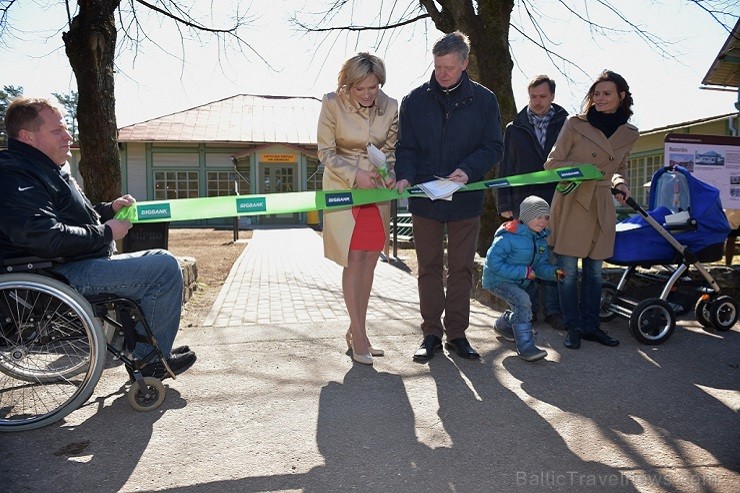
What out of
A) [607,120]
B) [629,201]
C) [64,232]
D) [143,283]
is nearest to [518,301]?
[629,201]

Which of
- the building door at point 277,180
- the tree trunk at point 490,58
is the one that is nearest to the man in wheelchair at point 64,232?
the tree trunk at point 490,58

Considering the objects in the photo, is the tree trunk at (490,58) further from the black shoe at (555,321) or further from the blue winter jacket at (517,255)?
the blue winter jacket at (517,255)

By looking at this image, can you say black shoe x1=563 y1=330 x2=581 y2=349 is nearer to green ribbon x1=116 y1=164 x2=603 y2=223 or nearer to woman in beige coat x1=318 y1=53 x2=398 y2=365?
green ribbon x1=116 y1=164 x2=603 y2=223

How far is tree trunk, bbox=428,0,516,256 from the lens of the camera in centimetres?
841

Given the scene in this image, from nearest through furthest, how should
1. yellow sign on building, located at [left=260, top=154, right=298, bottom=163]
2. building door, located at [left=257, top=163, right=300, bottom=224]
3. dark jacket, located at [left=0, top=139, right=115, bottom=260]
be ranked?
dark jacket, located at [left=0, top=139, right=115, bottom=260] < yellow sign on building, located at [left=260, top=154, right=298, bottom=163] < building door, located at [left=257, top=163, right=300, bottom=224]

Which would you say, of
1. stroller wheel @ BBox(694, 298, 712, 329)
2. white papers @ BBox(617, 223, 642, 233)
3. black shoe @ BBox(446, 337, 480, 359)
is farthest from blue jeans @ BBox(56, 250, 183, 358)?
stroller wheel @ BBox(694, 298, 712, 329)

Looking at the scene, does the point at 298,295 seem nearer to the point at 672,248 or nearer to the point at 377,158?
the point at 377,158

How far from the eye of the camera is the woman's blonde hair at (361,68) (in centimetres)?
379

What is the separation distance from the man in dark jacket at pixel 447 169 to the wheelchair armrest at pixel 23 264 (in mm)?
2230

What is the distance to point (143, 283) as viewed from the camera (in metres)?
3.14

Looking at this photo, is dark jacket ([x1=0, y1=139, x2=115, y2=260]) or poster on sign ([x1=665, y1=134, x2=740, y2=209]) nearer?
dark jacket ([x1=0, y1=139, x2=115, y2=260])

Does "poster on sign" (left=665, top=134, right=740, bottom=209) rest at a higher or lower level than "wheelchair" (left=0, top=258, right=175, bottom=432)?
higher

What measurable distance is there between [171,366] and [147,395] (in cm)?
25

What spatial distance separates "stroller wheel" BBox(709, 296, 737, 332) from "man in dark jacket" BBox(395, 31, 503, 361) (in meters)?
2.26
